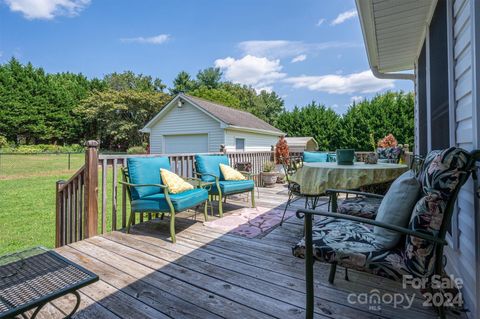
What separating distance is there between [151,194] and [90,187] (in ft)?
2.23

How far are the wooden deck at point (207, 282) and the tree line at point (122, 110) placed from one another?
571 inches

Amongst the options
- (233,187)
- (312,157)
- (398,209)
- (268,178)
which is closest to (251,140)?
Answer: (268,178)

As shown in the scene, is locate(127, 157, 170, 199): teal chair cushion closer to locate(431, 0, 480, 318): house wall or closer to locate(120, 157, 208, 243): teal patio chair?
locate(120, 157, 208, 243): teal patio chair

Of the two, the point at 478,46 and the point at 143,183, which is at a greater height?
the point at 478,46

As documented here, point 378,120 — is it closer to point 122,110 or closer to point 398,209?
point 398,209

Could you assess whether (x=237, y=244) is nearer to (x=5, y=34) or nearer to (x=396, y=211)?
(x=396, y=211)

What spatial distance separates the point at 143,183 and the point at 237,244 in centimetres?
137

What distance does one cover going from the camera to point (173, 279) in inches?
80.3

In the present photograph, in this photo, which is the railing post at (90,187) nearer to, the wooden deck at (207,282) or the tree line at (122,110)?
the wooden deck at (207,282)

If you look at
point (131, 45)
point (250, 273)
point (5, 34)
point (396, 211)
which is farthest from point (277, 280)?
point (5, 34)

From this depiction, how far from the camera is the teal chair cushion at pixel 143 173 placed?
3.11 meters

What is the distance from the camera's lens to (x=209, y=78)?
30938 mm

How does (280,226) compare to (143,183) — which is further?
(280,226)

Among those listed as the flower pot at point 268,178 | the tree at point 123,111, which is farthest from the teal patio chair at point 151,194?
the tree at point 123,111
